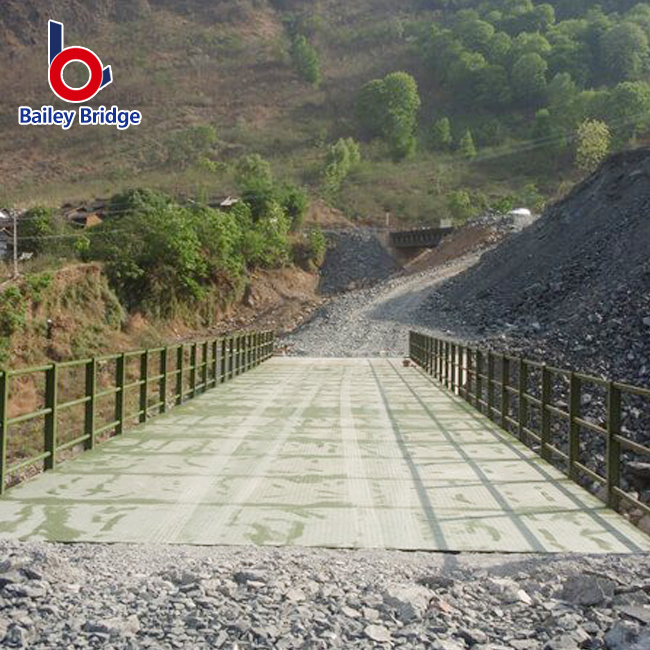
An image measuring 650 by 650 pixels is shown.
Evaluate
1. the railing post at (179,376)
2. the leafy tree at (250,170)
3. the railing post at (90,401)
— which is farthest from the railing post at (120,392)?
the leafy tree at (250,170)

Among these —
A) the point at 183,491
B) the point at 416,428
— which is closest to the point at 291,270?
the point at 416,428

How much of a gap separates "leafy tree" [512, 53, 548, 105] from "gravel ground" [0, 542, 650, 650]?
156988 mm

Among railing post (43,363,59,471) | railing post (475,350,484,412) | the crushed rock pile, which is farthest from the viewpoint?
the crushed rock pile

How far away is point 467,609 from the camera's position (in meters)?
4.31

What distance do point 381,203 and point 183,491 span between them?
98561 millimetres

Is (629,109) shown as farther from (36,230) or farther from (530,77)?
(36,230)

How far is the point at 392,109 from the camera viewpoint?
5851 inches

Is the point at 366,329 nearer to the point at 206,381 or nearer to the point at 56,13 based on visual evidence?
the point at 206,381

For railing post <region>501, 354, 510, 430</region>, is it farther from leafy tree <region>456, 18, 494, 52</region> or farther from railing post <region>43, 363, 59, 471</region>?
leafy tree <region>456, 18, 494, 52</region>

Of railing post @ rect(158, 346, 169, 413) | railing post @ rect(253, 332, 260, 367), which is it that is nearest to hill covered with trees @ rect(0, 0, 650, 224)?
railing post @ rect(253, 332, 260, 367)

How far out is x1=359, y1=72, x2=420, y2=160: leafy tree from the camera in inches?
5674

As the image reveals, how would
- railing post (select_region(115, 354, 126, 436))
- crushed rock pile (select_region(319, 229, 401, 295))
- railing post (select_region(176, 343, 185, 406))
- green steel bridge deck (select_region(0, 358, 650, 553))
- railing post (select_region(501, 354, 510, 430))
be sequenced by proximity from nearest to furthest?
green steel bridge deck (select_region(0, 358, 650, 553)), railing post (select_region(115, 354, 126, 436)), railing post (select_region(501, 354, 510, 430)), railing post (select_region(176, 343, 185, 406)), crushed rock pile (select_region(319, 229, 401, 295))

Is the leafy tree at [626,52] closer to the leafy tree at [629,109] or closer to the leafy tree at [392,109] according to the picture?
the leafy tree at [629,109]

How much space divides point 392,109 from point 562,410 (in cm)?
13937
